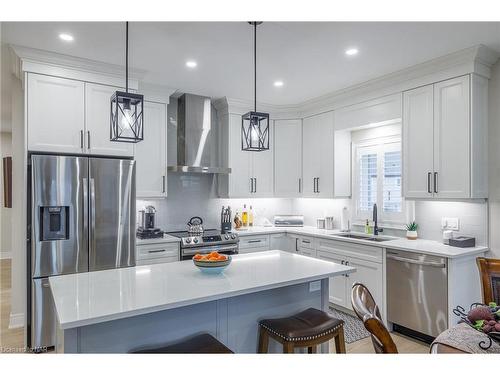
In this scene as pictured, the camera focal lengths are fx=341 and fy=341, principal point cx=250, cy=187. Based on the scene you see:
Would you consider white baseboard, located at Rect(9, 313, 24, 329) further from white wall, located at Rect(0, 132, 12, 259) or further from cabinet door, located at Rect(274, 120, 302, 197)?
white wall, located at Rect(0, 132, 12, 259)

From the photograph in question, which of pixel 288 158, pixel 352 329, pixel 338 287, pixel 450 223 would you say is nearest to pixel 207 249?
pixel 338 287

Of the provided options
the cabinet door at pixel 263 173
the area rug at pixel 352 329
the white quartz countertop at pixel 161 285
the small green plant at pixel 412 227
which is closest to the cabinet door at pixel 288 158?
the cabinet door at pixel 263 173

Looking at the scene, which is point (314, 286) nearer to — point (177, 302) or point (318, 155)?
point (177, 302)

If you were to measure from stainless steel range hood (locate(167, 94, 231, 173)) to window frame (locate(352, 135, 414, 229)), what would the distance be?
5.61ft

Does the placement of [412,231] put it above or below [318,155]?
below

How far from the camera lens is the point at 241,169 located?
15.6ft

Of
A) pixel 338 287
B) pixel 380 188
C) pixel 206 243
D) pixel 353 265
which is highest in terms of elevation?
pixel 380 188

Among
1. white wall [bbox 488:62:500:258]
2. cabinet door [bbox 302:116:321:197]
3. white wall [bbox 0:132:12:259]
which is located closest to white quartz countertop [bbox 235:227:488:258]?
white wall [bbox 488:62:500:258]

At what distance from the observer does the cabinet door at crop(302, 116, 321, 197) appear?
15.6 feet

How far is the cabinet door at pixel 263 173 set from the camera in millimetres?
4871

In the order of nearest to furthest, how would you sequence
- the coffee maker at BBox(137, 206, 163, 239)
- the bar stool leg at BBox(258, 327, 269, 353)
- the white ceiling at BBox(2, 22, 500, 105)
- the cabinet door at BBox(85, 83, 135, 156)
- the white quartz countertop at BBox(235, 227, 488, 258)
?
1. the bar stool leg at BBox(258, 327, 269, 353)
2. the white ceiling at BBox(2, 22, 500, 105)
3. the white quartz countertop at BBox(235, 227, 488, 258)
4. the cabinet door at BBox(85, 83, 135, 156)
5. the coffee maker at BBox(137, 206, 163, 239)

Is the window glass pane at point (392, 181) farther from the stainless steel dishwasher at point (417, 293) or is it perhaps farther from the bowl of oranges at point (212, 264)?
the bowl of oranges at point (212, 264)

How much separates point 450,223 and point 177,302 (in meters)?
2.95

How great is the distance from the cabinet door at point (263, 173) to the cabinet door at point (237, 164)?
0.11 m
